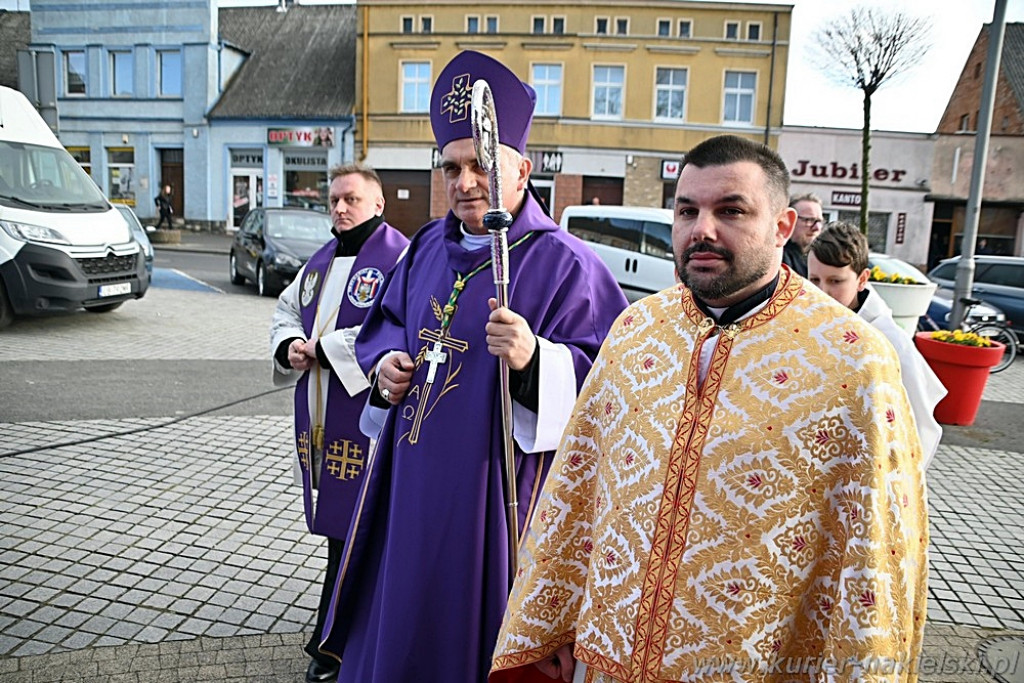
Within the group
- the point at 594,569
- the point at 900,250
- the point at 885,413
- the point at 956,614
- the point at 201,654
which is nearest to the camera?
the point at 885,413

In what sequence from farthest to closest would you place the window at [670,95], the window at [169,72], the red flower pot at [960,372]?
the window at [169,72], the window at [670,95], the red flower pot at [960,372]

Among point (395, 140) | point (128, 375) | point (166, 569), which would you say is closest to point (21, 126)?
point (128, 375)

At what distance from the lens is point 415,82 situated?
28891mm

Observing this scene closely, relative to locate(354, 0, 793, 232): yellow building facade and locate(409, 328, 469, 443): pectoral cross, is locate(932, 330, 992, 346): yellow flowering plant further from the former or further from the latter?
locate(354, 0, 793, 232): yellow building facade

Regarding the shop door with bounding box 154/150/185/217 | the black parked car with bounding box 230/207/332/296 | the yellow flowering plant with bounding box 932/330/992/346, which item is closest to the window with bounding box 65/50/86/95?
the shop door with bounding box 154/150/185/217

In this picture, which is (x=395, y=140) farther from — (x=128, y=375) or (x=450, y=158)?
(x=450, y=158)

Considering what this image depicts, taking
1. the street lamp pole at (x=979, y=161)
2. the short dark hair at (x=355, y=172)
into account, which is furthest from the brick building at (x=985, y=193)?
the short dark hair at (x=355, y=172)

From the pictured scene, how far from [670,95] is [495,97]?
1068 inches

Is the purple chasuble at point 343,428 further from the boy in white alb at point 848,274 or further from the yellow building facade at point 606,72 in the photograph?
the yellow building facade at point 606,72

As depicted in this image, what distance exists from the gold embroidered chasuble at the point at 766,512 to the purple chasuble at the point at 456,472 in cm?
71

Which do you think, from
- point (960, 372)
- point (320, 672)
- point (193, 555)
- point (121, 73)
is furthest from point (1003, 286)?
point (121, 73)

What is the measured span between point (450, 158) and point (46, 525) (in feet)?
11.7

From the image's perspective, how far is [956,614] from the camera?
4109 millimetres

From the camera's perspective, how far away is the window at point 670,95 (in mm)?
28078
